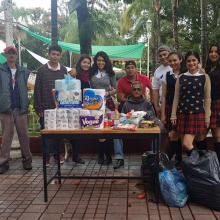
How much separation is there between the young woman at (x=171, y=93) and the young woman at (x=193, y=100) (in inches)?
15.3

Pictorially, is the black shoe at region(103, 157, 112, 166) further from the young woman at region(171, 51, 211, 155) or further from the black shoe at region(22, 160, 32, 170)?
the young woman at region(171, 51, 211, 155)

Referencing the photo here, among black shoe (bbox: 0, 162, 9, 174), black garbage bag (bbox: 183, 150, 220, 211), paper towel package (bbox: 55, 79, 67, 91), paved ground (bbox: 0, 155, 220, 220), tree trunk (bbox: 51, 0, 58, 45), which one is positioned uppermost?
tree trunk (bbox: 51, 0, 58, 45)

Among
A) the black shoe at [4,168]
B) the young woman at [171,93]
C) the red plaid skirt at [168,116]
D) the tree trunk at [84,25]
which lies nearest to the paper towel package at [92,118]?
the young woman at [171,93]

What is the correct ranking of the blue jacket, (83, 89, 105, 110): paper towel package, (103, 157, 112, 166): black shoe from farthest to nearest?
1. (103, 157, 112, 166): black shoe
2. the blue jacket
3. (83, 89, 105, 110): paper towel package

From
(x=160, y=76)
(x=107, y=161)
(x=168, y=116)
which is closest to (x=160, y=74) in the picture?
(x=160, y=76)

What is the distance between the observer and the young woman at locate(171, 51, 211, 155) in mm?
4926

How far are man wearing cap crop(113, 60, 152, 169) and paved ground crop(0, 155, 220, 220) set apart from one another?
28 cm

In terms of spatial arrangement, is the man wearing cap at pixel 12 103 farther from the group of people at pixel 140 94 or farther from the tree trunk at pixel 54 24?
the tree trunk at pixel 54 24

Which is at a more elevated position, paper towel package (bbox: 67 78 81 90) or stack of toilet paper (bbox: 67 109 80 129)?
paper towel package (bbox: 67 78 81 90)

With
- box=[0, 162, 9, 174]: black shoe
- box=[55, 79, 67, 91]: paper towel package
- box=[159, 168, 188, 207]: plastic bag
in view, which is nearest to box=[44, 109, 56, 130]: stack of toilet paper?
box=[55, 79, 67, 91]: paper towel package

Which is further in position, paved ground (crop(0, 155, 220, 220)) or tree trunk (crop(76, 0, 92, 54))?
tree trunk (crop(76, 0, 92, 54))

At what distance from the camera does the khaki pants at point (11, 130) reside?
599 cm

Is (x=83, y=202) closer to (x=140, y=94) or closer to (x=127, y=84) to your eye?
(x=140, y=94)

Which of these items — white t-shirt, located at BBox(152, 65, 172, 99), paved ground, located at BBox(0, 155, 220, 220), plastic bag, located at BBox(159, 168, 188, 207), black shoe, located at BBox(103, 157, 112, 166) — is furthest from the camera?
black shoe, located at BBox(103, 157, 112, 166)
